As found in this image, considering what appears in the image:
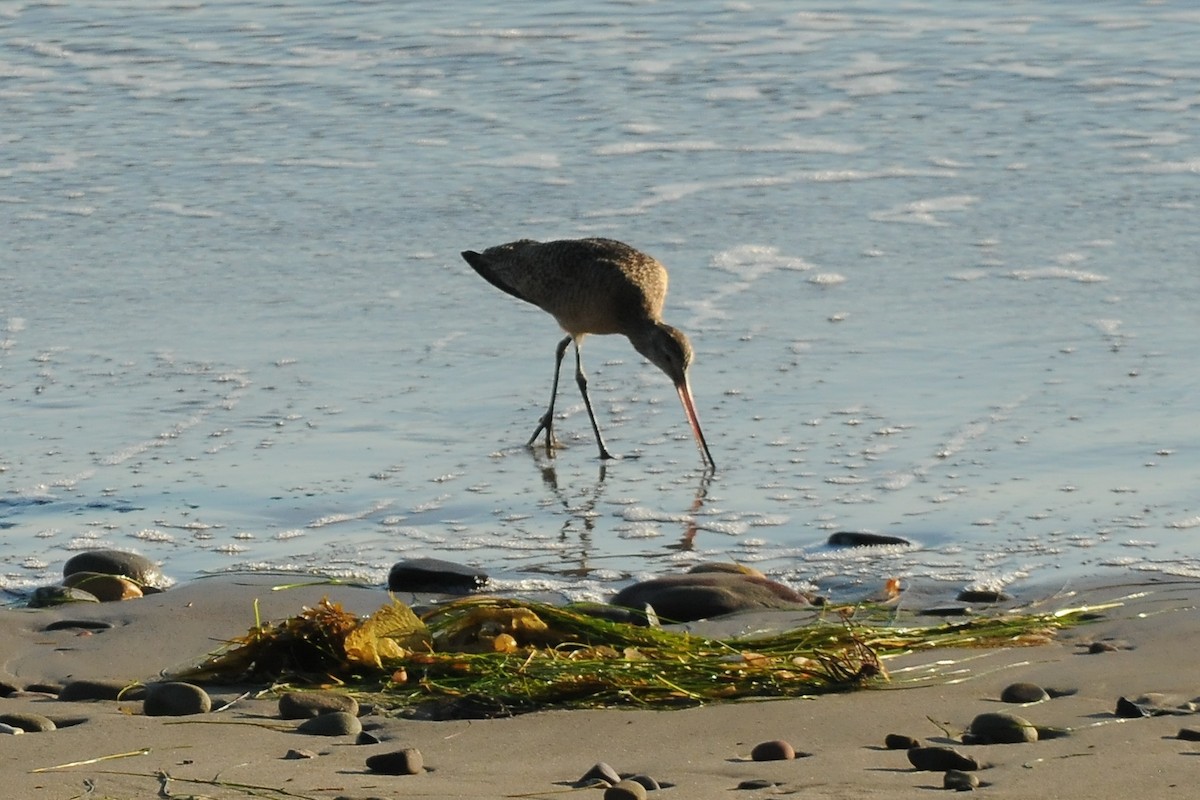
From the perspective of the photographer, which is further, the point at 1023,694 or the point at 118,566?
the point at 118,566

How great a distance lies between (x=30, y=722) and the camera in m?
3.67

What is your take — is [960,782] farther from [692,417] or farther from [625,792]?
[692,417]

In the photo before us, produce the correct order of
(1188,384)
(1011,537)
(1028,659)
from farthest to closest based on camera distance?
(1188,384), (1011,537), (1028,659)

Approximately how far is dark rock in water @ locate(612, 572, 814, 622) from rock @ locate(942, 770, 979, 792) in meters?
1.61

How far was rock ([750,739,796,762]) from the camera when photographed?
343 centimetres

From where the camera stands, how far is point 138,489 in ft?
20.2

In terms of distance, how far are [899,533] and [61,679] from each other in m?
2.49

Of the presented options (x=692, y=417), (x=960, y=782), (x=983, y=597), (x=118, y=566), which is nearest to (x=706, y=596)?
(x=983, y=597)

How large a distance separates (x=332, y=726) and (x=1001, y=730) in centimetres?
123

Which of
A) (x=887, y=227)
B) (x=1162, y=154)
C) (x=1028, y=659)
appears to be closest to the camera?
(x=1028, y=659)

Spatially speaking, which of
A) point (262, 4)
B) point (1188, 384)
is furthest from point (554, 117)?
point (1188, 384)

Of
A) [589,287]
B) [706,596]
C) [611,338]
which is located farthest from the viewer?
[611,338]

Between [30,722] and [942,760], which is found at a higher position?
[942,760]

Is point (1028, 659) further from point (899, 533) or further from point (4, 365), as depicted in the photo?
point (4, 365)
